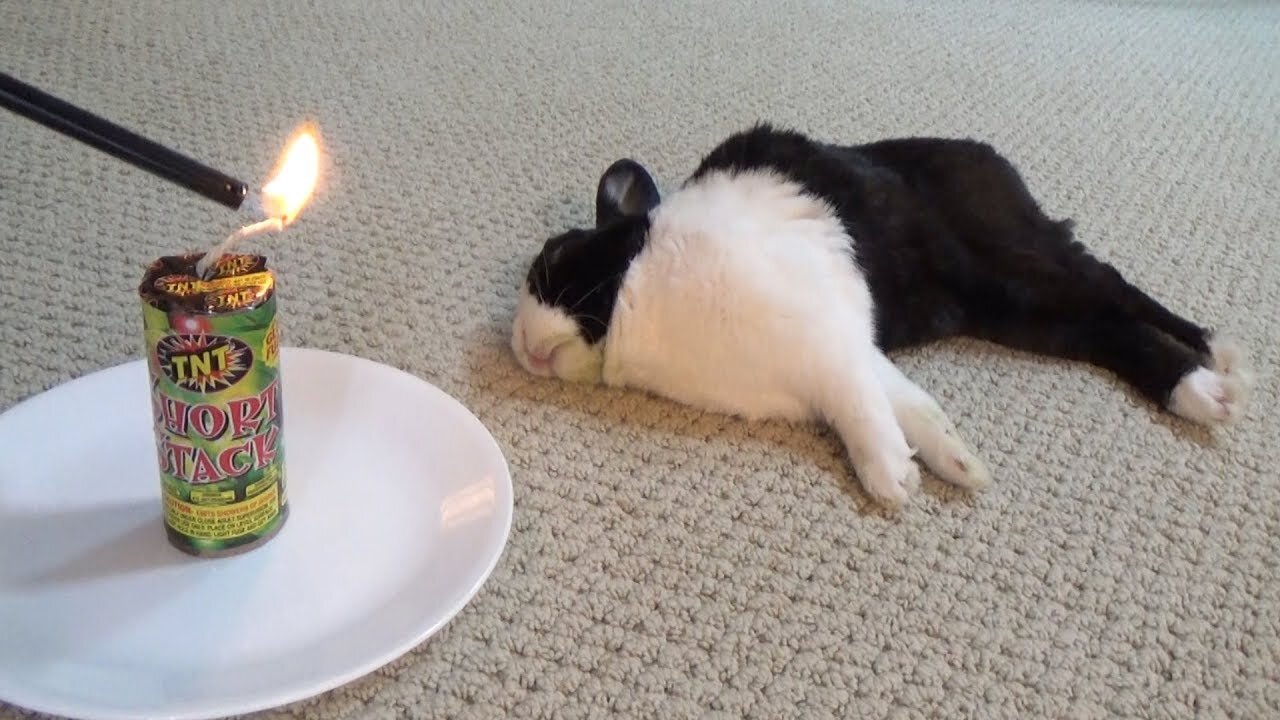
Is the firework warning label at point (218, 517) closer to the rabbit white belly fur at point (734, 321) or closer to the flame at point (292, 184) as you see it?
the flame at point (292, 184)

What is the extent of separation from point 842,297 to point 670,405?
0.18m

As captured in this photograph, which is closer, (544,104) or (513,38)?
(544,104)

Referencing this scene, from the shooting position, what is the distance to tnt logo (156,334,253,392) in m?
0.59

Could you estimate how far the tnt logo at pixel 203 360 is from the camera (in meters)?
0.59

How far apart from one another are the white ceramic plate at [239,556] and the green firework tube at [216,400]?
0.02 m

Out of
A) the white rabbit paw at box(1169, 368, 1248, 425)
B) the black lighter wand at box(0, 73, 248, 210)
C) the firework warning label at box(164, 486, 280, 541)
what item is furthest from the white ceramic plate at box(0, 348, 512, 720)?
the white rabbit paw at box(1169, 368, 1248, 425)

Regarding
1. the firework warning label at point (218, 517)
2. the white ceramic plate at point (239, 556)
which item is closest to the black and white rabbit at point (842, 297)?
the white ceramic plate at point (239, 556)

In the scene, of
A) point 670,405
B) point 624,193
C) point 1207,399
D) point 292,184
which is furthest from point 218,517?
point 1207,399

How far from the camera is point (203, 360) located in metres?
0.60

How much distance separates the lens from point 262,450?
66 centimetres

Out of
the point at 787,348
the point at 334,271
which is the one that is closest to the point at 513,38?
the point at 334,271

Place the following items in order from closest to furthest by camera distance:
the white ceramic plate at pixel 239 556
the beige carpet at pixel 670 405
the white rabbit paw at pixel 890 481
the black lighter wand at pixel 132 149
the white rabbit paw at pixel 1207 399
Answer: the black lighter wand at pixel 132 149 < the white ceramic plate at pixel 239 556 < the beige carpet at pixel 670 405 < the white rabbit paw at pixel 890 481 < the white rabbit paw at pixel 1207 399

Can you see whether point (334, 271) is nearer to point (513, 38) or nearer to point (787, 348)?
point (787, 348)

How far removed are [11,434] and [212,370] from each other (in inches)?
9.1
